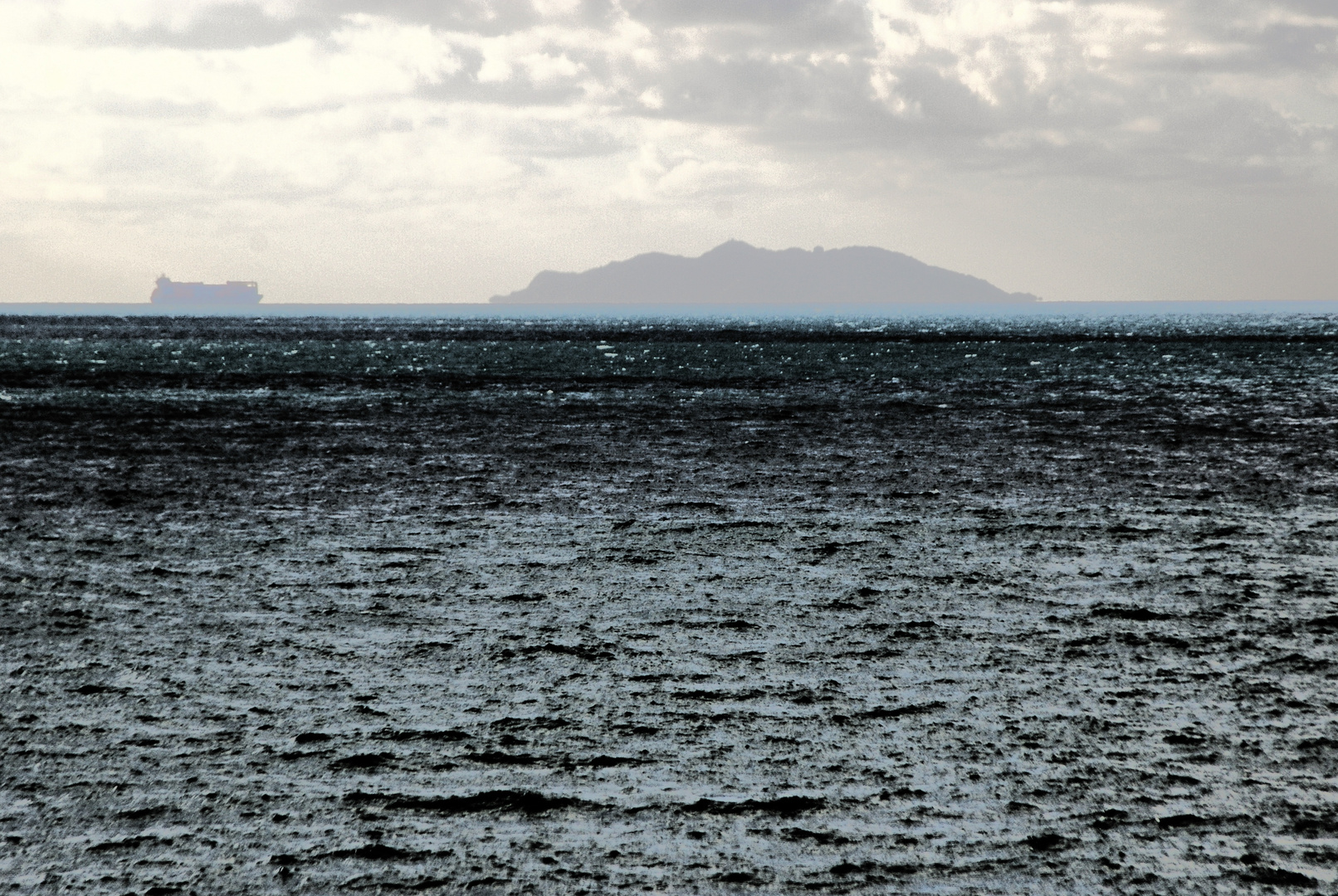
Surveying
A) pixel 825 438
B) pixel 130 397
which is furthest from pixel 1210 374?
pixel 130 397

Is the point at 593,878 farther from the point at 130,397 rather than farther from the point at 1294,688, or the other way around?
the point at 130,397

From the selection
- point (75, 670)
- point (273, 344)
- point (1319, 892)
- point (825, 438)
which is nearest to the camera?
point (1319, 892)

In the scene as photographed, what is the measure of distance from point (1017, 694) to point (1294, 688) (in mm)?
1759

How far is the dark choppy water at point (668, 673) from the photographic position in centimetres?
549

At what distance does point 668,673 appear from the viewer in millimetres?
8305

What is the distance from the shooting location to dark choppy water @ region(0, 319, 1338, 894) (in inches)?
216

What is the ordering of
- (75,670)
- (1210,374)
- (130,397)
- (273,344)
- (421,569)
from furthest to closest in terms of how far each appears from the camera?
(273,344) < (1210,374) < (130,397) < (421,569) < (75,670)

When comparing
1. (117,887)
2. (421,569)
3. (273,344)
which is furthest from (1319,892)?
(273,344)

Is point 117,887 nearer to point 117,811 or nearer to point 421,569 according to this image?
point 117,811

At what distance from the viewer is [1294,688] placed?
787 cm

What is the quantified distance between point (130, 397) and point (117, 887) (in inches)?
1394

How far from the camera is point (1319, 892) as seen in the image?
5.06m

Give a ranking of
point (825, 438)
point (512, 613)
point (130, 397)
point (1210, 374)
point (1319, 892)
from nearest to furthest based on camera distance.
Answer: point (1319, 892) → point (512, 613) → point (825, 438) → point (130, 397) → point (1210, 374)

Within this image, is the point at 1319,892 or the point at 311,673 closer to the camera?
the point at 1319,892
